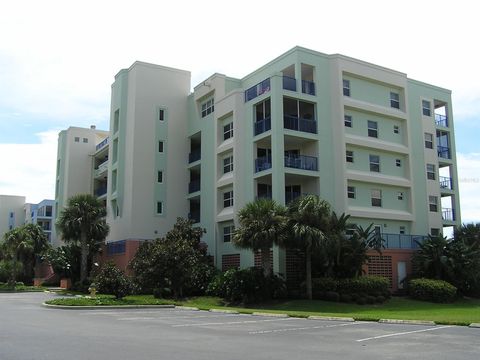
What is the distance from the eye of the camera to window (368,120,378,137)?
135 feet

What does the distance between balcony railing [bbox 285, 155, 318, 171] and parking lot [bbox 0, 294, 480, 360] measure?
17.2 m

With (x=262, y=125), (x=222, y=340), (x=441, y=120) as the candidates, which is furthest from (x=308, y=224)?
(x=441, y=120)

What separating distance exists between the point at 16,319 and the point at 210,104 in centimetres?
2853

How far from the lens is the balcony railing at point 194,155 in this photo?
151 ft

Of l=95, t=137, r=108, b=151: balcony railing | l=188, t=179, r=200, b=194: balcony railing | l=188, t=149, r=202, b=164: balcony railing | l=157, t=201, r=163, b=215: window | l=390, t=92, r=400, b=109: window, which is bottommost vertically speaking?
l=157, t=201, r=163, b=215: window

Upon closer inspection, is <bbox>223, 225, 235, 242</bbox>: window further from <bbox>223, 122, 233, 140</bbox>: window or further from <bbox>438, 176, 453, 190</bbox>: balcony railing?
<bbox>438, 176, 453, 190</bbox>: balcony railing

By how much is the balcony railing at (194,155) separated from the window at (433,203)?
64.1 ft

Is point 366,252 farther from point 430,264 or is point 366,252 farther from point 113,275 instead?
point 113,275

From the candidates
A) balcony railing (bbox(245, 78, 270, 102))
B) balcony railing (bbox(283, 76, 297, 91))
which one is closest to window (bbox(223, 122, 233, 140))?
balcony railing (bbox(245, 78, 270, 102))

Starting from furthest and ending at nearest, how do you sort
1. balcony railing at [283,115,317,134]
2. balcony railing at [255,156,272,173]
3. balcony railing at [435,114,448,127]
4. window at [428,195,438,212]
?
balcony railing at [435,114,448,127], window at [428,195,438,212], balcony railing at [283,115,317,134], balcony railing at [255,156,272,173]

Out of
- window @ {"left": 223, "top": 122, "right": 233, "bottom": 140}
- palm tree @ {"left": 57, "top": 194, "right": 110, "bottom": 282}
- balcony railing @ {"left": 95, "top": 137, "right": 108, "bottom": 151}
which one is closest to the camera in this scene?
window @ {"left": 223, "top": 122, "right": 233, "bottom": 140}

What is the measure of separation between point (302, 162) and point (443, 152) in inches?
645

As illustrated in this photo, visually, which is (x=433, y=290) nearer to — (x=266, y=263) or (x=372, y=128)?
(x=266, y=263)

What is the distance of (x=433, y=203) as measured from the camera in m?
43.6
